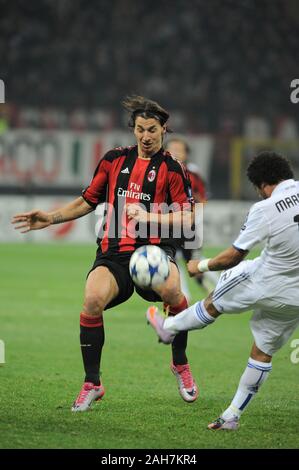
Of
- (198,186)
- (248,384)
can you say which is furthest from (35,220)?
(198,186)

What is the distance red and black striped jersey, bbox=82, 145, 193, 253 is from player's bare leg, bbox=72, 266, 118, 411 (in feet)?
1.08

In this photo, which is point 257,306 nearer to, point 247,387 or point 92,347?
point 247,387

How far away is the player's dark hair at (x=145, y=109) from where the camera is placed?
698cm

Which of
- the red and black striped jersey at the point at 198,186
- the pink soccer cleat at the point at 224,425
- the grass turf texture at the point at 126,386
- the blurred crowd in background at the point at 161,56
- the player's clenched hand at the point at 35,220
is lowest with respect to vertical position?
the grass turf texture at the point at 126,386

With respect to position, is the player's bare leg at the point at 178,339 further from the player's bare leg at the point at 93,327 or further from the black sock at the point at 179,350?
the player's bare leg at the point at 93,327

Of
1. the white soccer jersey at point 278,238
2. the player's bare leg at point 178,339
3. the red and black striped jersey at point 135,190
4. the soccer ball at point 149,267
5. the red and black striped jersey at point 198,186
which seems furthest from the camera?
the red and black striped jersey at point 198,186

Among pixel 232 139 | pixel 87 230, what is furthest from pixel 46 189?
pixel 232 139

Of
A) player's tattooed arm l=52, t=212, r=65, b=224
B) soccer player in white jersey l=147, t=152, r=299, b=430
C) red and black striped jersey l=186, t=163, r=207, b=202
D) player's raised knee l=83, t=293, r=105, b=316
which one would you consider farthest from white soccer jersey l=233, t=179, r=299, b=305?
red and black striped jersey l=186, t=163, r=207, b=202

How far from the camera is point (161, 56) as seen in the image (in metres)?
30.0

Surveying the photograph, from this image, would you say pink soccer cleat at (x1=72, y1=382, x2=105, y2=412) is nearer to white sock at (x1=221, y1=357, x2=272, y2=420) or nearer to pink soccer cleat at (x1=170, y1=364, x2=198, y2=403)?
pink soccer cleat at (x1=170, y1=364, x2=198, y2=403)

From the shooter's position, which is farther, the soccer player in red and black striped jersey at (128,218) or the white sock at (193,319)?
the soccer player in red and black striped jersey at (128,218)

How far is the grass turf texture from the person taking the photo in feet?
19.2

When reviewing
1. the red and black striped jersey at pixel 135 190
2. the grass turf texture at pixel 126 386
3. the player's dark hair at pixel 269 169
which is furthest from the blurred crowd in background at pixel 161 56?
the player's dark hair at pixel 269 169

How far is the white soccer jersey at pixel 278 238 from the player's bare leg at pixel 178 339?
3.22 ft
